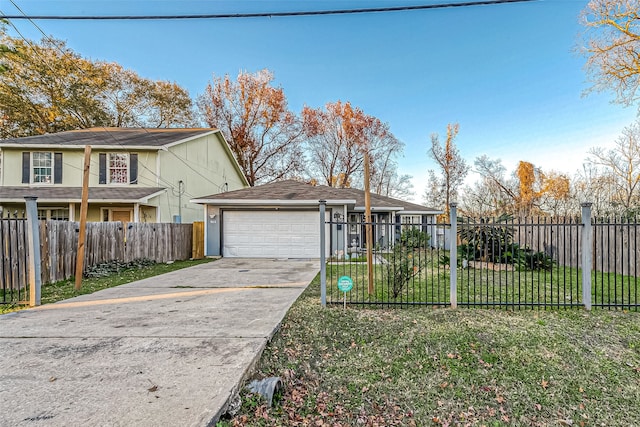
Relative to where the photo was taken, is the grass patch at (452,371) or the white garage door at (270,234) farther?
the white garage door at (270,234)

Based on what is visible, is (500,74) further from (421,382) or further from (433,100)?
(421,382)

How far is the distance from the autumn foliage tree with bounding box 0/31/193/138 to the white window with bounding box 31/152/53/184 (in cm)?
870

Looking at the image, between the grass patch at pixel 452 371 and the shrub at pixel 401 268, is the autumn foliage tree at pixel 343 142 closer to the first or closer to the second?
the shrub at pixel 401 268

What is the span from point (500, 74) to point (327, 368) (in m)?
13.7

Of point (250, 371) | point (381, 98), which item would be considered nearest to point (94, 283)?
point (250, 371)

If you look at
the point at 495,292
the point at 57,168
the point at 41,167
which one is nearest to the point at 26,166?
the point at 41,167

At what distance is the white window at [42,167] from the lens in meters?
14.4

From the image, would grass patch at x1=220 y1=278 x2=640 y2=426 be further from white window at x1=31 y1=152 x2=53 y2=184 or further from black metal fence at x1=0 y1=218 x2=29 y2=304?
white window at x1=31 y1=152 x2=53 y2=184

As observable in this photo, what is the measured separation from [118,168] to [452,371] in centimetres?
1572

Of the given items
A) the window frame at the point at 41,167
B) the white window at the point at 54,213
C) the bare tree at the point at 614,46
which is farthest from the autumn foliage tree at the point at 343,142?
the white window at the point at 54,213

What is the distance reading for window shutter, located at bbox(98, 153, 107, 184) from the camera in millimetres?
14289

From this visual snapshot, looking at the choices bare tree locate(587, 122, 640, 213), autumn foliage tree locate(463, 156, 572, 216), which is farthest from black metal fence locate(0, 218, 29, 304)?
autumn foliage tree locate(463, 156, 572, 216)

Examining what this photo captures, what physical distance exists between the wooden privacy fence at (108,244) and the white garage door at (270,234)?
64.8 inches

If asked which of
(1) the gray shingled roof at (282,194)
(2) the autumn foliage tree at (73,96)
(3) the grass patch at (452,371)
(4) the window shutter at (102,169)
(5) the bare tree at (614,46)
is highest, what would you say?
(2) the autumn foliage tree at (73,96)
